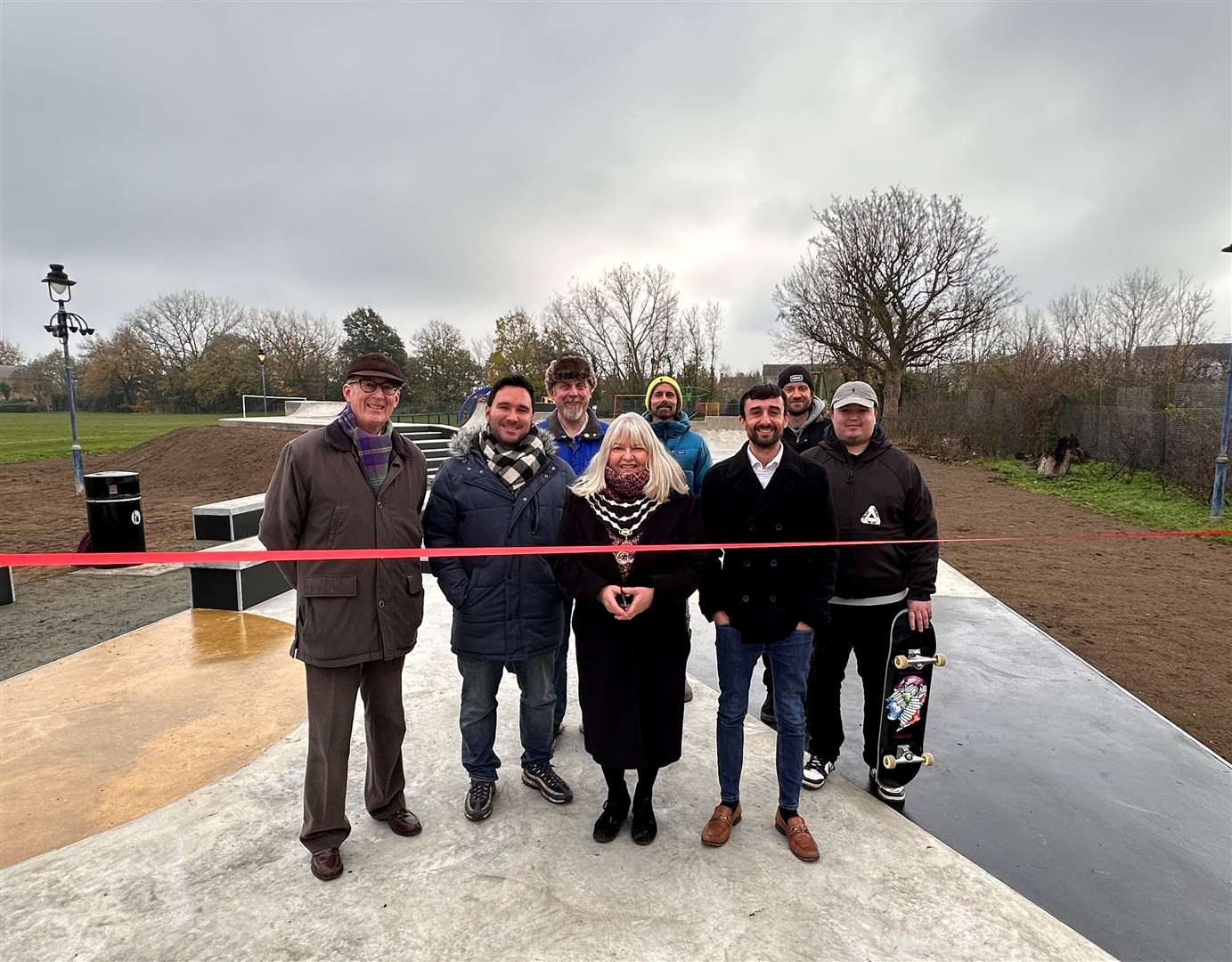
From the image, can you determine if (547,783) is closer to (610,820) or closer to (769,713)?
(610,820)

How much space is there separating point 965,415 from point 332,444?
24.4 meters

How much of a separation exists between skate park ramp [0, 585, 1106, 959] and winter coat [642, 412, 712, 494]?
168 centimetres

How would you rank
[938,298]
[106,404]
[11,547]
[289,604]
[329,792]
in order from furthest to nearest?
[106,404]
[938,298]
[11,547]
[289,604]
[329,792]

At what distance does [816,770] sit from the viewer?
2.99m

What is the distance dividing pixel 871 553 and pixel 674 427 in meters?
1.27

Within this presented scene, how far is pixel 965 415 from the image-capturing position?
22.4 metres

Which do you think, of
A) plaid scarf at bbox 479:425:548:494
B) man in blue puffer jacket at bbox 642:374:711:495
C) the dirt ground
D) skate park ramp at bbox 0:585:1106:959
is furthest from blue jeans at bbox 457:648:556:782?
the dirt ground

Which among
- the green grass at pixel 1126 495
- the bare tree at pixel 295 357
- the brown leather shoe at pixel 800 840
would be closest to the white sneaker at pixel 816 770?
A: the brown leather shoe at pixel 800 840

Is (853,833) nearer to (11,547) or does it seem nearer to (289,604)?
(289,604)

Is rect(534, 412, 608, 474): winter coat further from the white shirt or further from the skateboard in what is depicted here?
the skateboard

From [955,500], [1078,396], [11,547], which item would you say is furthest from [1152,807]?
[1078,396]

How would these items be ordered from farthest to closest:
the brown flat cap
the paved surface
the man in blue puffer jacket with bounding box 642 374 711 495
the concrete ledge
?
the concrete ledge, the man in blue puffer jacket with bounding box 642 374 711 495, the brown flat cap, the paved surface

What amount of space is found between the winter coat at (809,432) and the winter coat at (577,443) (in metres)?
1.21

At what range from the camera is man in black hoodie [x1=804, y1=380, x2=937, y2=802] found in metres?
2.82
